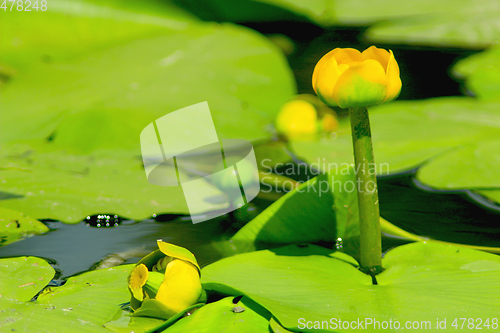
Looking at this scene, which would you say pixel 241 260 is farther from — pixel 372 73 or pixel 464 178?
pixel 464 178

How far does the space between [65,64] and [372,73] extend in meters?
1.27

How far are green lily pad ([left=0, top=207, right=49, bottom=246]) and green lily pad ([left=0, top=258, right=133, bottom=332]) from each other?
0.45 ft

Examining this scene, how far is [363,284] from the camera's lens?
54 centimetres

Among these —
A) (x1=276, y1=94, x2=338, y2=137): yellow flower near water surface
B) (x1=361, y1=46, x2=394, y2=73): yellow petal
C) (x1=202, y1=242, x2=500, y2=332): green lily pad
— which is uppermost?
(x1=361, y1=46, x2=394, y2=73): yellow petal

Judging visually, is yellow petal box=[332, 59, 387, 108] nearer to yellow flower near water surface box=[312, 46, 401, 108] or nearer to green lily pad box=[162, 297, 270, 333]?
yellow flower near water surface box=[312, 46, 401, 108]

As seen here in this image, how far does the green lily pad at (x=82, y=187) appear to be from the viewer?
800mm

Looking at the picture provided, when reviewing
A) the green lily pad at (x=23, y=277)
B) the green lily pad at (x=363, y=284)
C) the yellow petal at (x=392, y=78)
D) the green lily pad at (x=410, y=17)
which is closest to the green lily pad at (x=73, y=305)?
the green lily pad at (x=23, y=277)

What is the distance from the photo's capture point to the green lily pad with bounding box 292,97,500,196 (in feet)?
3.04

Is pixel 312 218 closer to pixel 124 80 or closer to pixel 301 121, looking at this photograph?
pixel 301 121

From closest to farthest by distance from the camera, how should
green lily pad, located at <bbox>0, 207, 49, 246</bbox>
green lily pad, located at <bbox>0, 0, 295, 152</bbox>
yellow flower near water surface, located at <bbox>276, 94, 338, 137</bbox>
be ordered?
1. green lily pad, located at <bbox>0, 207, 49, 246</bbox>
2. green lily pad, located at <bbox>0, 0, 295, 152</bbox>
3. yellow flower near water surface, located at <bbox>276, 94, 338, 137</bbox>

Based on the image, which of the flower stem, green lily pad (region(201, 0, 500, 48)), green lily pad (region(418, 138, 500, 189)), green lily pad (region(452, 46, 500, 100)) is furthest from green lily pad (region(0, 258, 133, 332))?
green lily pad (region(201, 0, 500, 48))

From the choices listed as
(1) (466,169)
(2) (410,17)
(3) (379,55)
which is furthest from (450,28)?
(3) (379,55)

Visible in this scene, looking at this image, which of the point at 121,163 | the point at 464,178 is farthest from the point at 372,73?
the point at 121,163

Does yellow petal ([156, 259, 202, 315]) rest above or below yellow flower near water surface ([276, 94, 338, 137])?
below
